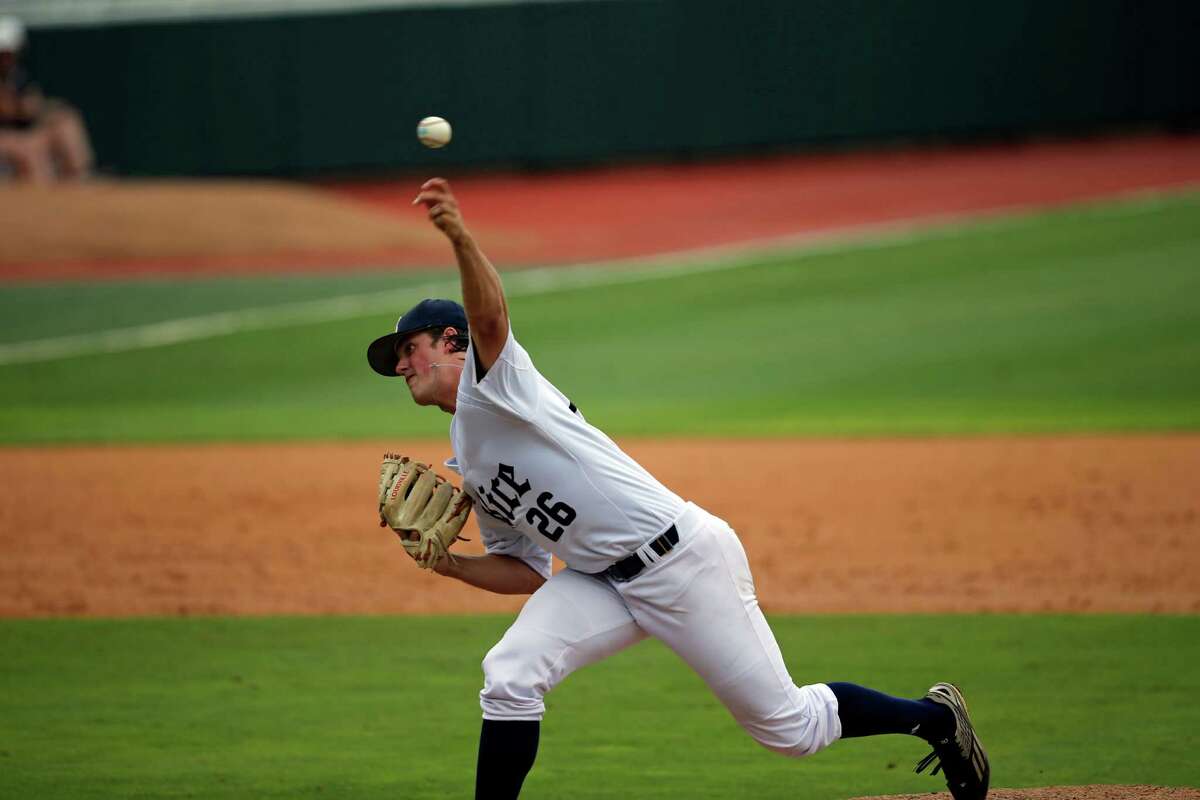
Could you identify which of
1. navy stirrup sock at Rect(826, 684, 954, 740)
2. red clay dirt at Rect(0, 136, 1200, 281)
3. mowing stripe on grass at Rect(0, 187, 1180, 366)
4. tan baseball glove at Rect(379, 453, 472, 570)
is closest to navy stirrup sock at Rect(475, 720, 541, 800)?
tan baseball glove at Rect(379, 453, 472, 570)

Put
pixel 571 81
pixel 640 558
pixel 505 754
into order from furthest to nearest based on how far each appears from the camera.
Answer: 1. pixel 571 81
2. pixel 640 558
3. pixel 505 754

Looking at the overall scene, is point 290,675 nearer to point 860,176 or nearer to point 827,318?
point 827,318

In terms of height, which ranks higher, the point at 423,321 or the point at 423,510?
the point at 423,321

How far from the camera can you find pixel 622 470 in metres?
4.35

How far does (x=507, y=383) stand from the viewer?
4141 millimetres

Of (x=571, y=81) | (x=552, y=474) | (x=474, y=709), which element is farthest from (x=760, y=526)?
(x=571, y=81)

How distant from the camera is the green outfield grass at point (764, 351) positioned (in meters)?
13.2

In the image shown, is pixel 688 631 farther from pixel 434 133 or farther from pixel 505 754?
pixel 434 133

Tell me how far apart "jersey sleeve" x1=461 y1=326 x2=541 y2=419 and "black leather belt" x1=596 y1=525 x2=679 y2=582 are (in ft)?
1.60

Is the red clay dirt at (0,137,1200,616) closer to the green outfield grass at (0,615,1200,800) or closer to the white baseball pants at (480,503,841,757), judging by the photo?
the green outfield grass at (0,615,1200,800)

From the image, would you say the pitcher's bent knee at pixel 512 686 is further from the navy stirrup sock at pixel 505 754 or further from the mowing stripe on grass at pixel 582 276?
the mowing stripe on grass at pixel 582 276

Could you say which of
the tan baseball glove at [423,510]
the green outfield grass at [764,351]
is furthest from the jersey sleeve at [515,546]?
the green outfield grass at [764,351]

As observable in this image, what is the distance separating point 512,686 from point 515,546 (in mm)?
630

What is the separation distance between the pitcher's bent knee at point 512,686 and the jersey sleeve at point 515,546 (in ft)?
1.72
